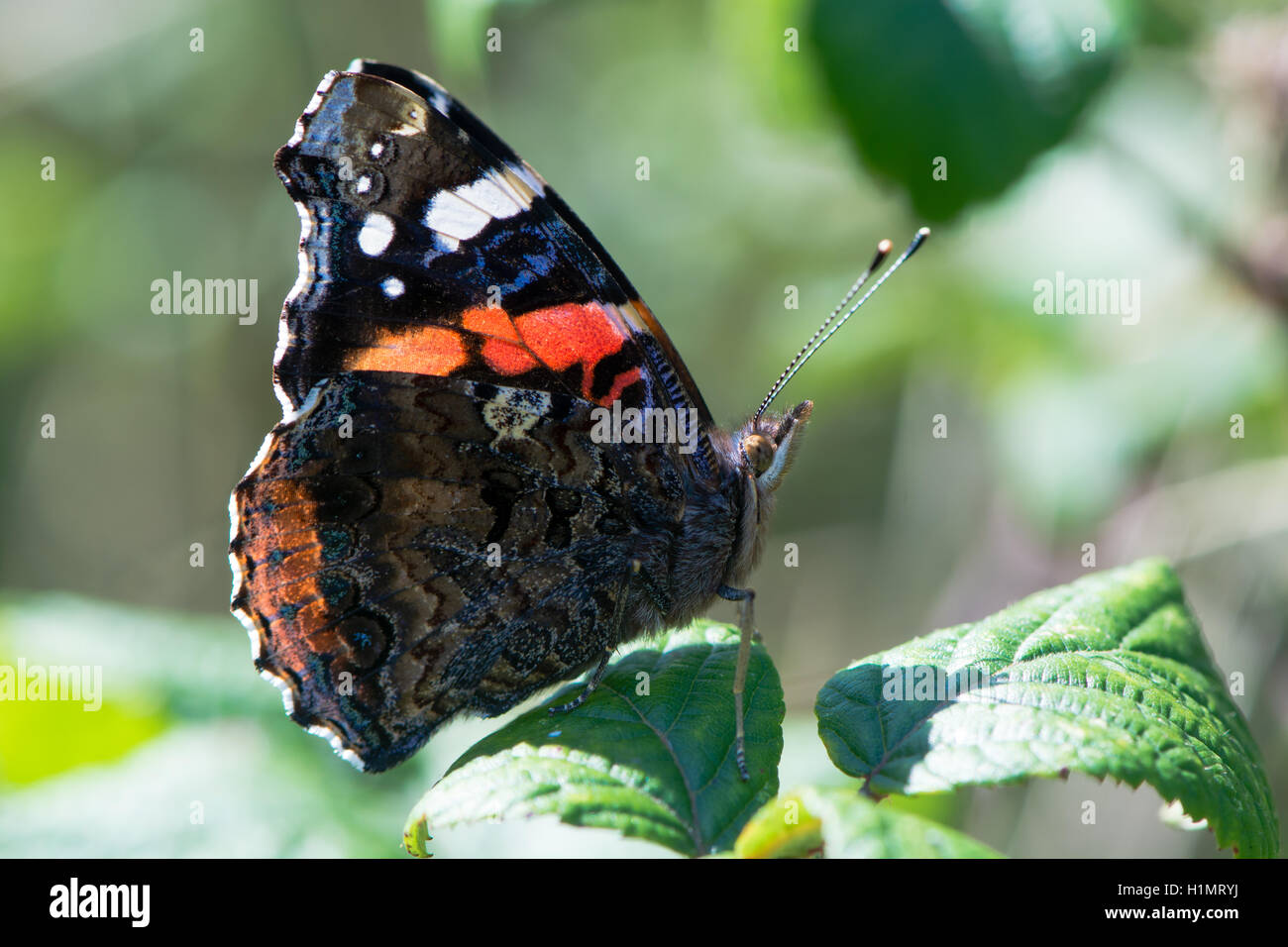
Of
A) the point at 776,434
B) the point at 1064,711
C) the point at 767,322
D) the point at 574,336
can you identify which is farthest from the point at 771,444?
the point at 767,322

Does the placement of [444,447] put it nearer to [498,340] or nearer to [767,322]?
[498,340]

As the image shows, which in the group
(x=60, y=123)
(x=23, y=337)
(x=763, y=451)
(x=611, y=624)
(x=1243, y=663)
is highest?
(x=60, y=123)

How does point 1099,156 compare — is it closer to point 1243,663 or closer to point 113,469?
point 1243,663

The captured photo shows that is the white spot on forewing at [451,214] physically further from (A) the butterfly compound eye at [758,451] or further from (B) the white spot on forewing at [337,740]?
(B) the white spot on forewing at [337,740]

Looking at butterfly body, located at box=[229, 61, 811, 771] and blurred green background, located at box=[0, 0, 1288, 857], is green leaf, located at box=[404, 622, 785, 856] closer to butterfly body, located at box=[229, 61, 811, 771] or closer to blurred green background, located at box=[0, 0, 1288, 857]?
butterfly body, located at box=[229, 61, 811, 771]

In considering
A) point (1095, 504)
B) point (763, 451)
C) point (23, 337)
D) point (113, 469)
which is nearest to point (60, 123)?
point (23, 337)
